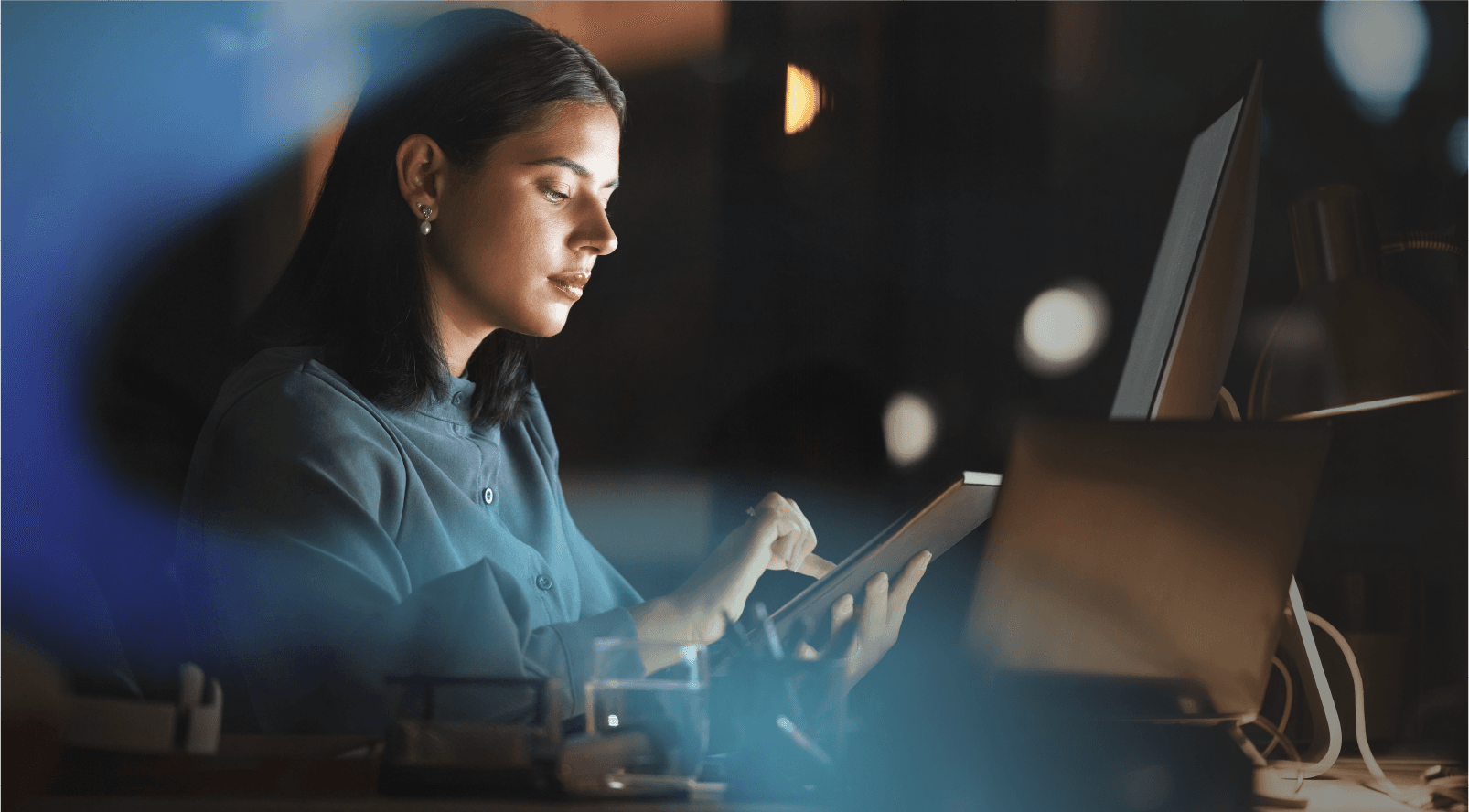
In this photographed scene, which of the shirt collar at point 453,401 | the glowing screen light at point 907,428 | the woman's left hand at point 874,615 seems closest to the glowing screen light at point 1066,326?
the glowing screen light at point 907,428

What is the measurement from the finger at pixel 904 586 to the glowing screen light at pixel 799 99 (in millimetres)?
807

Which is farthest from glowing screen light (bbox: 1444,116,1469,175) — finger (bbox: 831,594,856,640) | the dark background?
finger (bbox: 831,594,856,640)

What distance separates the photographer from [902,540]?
0.75 m

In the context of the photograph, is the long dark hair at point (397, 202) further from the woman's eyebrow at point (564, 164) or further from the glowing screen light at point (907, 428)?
the glowing screen light at point (907, 428)

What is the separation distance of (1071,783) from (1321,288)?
1.81ft

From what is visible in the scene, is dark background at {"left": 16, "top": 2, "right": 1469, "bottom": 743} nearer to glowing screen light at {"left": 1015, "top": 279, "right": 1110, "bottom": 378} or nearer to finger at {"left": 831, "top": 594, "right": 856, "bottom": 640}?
glowing screen light at {"left": 1015, "top": 279, "right": 1110, "bottom": 378}

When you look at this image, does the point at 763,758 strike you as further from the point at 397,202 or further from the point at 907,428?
the point at 907,428

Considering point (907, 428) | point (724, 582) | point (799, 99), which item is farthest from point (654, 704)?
point (799, 99)

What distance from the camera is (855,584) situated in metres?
0.79

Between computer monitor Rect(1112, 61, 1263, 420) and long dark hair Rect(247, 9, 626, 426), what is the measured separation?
72cm

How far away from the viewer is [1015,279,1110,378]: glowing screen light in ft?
4.79

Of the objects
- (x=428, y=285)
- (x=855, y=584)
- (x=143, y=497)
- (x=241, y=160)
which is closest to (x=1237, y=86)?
(x=855, y=584)

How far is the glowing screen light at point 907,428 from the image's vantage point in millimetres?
1462

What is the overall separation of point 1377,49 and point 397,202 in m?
1.42
